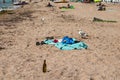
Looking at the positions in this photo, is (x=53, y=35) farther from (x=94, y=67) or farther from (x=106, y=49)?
(x=94, y=67)

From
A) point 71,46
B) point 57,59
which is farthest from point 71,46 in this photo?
point 57,59

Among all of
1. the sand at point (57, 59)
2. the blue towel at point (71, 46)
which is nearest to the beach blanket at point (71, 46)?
the blue towel at point (71, 46)

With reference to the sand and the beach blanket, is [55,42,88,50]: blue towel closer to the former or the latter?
the beach blanket

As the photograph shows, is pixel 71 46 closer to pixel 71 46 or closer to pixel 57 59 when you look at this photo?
pixel 71 46

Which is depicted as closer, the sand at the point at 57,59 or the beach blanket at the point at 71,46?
the sand at the point at 57,59

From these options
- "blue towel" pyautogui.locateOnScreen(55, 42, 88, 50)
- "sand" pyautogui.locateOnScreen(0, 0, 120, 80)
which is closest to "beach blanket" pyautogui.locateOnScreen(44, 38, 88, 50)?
"blue towel" pyautogui.locateOnScreen(55, 42, 88, 50)

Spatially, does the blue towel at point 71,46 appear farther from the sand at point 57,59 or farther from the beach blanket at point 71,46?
the sand at point 57,59

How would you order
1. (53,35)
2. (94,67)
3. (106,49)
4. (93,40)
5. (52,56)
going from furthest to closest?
1. (53,35)
2. (93,40)
3. (106,49)
4. (52,56)
5. (94,67)

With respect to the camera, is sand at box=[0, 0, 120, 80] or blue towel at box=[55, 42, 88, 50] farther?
blue towel at box=[55, 42, 88, 50]

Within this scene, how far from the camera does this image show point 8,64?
10.9 meters

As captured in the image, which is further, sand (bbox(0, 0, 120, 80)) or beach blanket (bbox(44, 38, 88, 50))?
beach blanket (bbox(44, 38, 88, 50))

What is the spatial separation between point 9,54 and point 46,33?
544 centimetres

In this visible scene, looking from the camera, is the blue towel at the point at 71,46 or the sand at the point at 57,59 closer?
the sand at the point at 57,59

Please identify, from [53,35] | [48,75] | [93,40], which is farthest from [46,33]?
[48,75]
